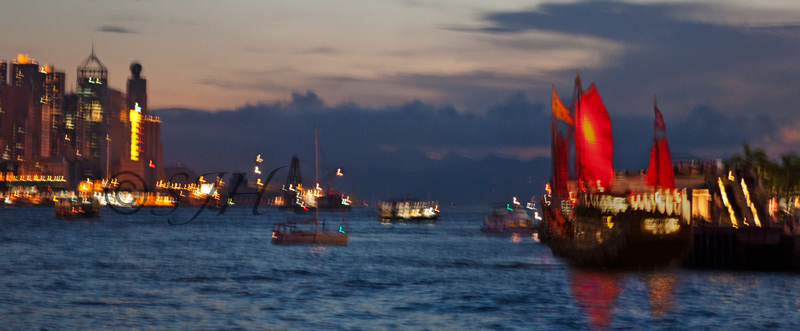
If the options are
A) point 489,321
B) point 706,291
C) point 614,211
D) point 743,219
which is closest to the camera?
point 489,321

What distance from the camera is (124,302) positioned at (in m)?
42.6

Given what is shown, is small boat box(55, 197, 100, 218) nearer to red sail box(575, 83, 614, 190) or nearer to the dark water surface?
the dark water surface

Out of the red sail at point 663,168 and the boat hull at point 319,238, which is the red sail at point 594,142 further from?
the boat hull at point 319,238

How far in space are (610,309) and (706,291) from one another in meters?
9.24

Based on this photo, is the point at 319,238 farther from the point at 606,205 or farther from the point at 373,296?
the point at 373,296

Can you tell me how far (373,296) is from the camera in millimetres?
45969

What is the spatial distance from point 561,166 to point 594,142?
10.6 meters

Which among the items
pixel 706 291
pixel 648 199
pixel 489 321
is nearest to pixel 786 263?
pixel 648 199

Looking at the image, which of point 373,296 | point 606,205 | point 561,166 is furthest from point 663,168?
point 373,296

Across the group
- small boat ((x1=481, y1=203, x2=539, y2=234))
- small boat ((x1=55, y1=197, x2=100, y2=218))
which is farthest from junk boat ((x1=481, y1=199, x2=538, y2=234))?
small boat ((x1=55, y1=197, x2=100, y2=218))

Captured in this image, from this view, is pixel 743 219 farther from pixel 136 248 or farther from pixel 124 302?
pixel 136 248

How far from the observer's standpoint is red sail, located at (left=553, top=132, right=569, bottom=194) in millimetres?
81312

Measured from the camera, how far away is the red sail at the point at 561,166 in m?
81.3

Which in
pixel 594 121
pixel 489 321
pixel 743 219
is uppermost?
pixel 594 121
